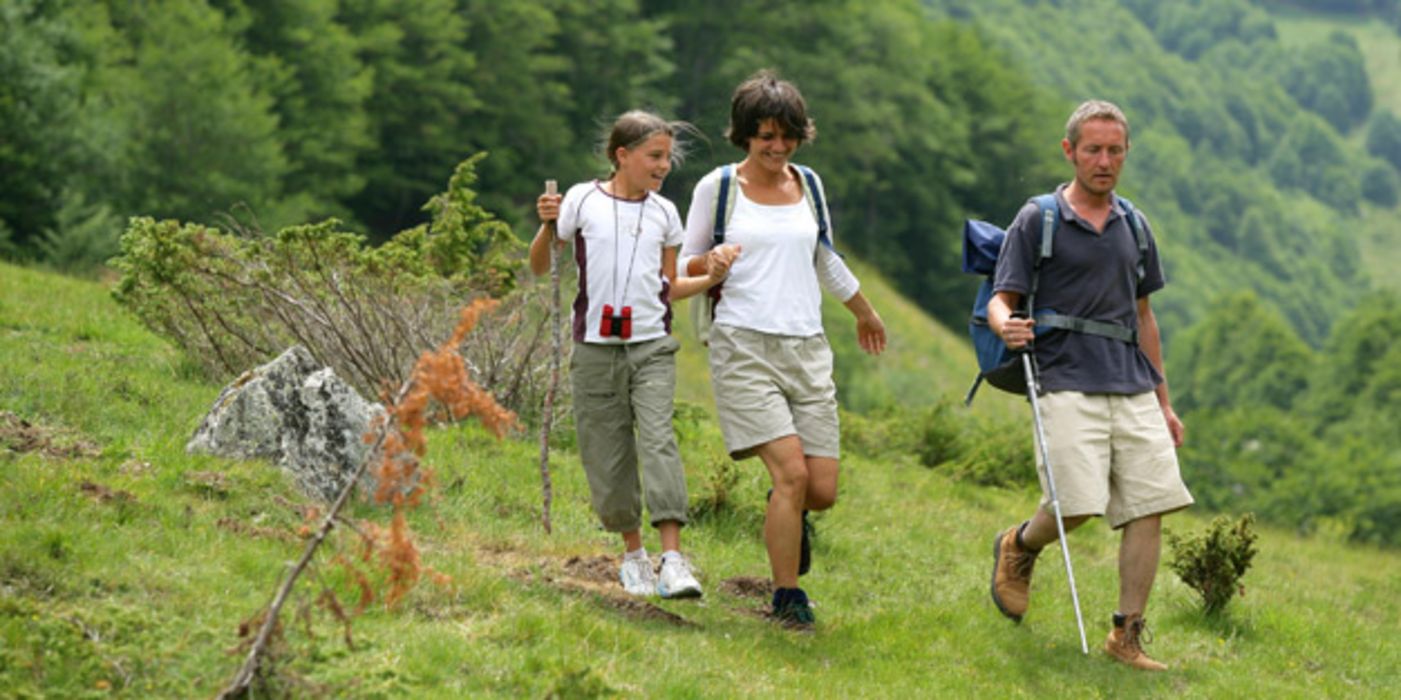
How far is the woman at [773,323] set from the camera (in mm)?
7703

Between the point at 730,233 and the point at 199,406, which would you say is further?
the point at 199,406

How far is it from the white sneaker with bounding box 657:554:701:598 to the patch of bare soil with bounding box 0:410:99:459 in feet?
9.19

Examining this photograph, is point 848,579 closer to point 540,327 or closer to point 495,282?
point 540,327

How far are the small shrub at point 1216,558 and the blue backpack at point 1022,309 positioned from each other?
1958 millimetres

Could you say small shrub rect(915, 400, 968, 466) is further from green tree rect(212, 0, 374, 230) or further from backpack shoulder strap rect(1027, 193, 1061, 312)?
→ green tree rect(212, 0, 374, 230)

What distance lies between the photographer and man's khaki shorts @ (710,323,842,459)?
25.2 feet

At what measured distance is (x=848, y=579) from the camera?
1001cm

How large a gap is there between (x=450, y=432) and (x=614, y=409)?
3512 millimetres

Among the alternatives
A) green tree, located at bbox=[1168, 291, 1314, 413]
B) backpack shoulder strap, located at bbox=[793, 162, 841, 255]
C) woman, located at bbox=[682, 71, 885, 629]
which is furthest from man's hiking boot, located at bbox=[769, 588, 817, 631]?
green tree, located at bbox=[1168, 291, 1314, 413]

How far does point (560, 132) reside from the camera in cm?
5712

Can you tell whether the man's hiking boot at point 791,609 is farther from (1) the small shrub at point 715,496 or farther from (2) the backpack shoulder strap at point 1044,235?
(1) the small shrub at point 715,496

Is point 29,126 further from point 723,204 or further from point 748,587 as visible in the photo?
point 723,204

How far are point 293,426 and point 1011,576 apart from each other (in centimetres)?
369

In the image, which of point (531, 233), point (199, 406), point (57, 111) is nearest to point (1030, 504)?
point (199, 406)
